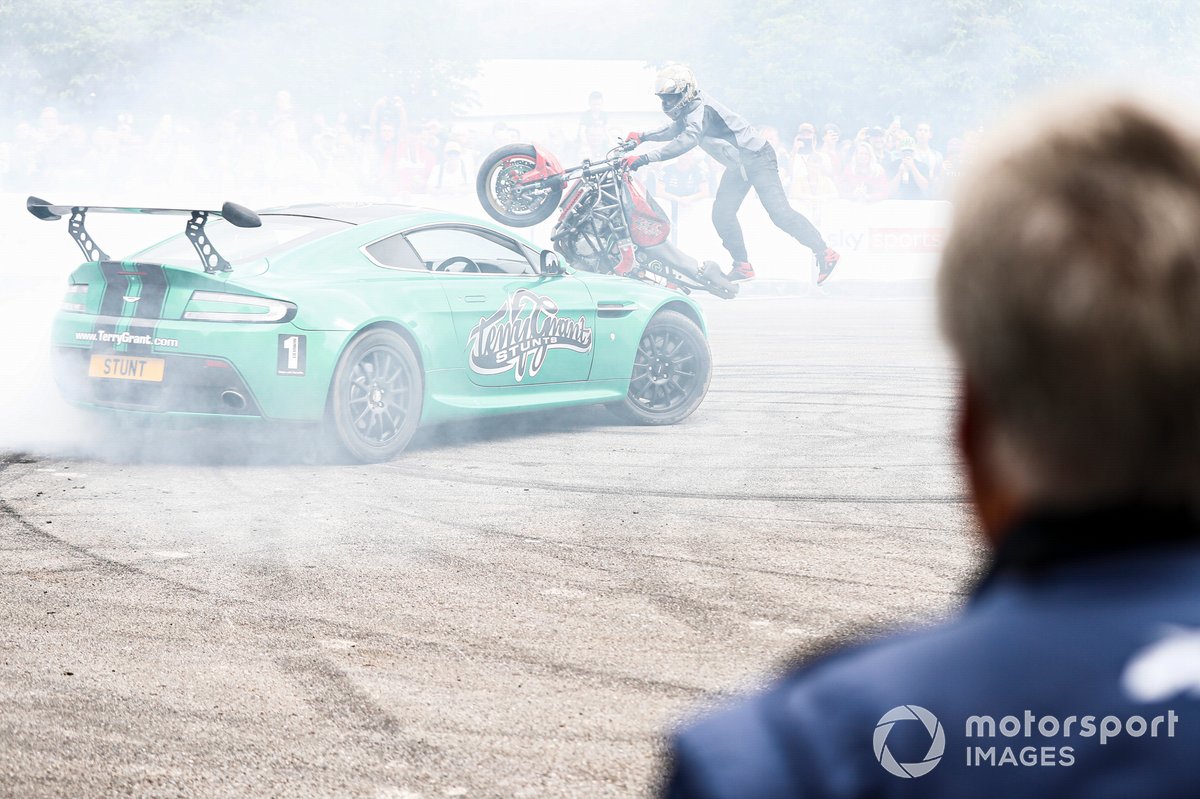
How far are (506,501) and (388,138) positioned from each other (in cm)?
1991

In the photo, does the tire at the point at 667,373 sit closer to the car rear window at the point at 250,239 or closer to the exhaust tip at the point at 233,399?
the car rear window at the point at 250,239

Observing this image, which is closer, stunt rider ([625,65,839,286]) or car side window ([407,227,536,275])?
car side window ([407,227,536,275])

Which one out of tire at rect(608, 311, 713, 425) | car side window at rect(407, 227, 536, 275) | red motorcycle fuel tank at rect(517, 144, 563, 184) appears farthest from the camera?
red motorcycle fuel tank at rect(517, 144, 563, 184)

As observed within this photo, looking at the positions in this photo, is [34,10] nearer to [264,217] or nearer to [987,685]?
[264,217]

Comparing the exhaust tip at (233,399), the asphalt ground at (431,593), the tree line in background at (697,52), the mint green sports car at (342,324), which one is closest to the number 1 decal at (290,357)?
the mint green sports car at (342,324)

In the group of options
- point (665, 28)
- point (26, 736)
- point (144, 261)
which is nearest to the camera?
point (26, 736)

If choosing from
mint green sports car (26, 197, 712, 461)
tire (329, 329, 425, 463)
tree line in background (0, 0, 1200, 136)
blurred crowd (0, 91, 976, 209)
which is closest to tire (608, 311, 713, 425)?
mint green sports car (26, 197, 712, 461)

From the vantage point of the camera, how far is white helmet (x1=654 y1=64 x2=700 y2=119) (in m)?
14.9

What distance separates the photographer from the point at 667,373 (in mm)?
9523

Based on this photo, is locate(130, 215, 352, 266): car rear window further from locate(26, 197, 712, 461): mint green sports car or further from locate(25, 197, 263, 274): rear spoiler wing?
locate(25, 197, 263, 274): rear spoiler wing

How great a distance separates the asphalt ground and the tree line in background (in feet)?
74.4

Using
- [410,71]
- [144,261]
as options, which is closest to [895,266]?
[410,71]

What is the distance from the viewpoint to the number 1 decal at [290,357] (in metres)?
7.32

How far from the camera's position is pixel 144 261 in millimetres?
7672
